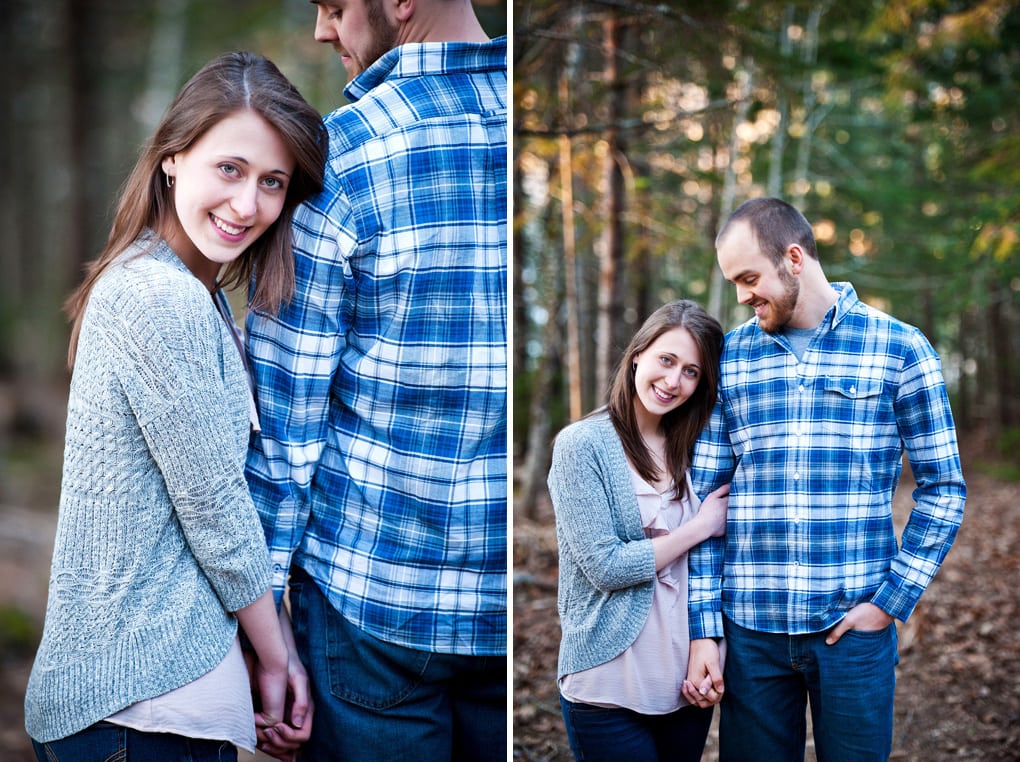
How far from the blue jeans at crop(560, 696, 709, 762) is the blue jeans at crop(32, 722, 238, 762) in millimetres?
828

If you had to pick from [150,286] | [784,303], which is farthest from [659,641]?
[150,286]

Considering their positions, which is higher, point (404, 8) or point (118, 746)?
point (404, 8)

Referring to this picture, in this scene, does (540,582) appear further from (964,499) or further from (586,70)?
(586,70)

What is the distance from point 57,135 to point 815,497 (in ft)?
32.7

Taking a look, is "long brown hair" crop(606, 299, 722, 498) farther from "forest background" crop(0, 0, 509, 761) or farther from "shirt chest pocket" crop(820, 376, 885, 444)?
"forest background" crop(0, 0, 509, 761)

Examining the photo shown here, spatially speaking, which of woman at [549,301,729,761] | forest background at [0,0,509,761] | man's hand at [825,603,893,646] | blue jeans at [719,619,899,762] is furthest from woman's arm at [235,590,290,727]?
forest background at [0,0,509,761]

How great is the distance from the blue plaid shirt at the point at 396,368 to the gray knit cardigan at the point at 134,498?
19 centimetres

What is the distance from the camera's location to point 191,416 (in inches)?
48.9

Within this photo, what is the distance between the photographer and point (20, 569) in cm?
448

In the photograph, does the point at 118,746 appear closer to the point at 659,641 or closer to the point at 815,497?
the point at 659,641

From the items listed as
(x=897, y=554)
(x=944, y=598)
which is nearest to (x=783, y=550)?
(x=897, y=554)

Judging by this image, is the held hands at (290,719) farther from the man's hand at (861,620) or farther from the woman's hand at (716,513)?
the man's hand at (861,620)

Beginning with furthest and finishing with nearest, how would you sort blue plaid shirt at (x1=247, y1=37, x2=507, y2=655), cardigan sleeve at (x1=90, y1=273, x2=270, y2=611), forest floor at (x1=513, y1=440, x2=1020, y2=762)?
forest floor at (x1=513, y1=440, x2=1020, y2=762) → blue plaid shirt at (x1=247, y1=37, x2=507, y2=655) → cardigan sleeve at (x1=90, y1=273, x2=270, y2=611)

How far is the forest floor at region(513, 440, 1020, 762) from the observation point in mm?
1887
